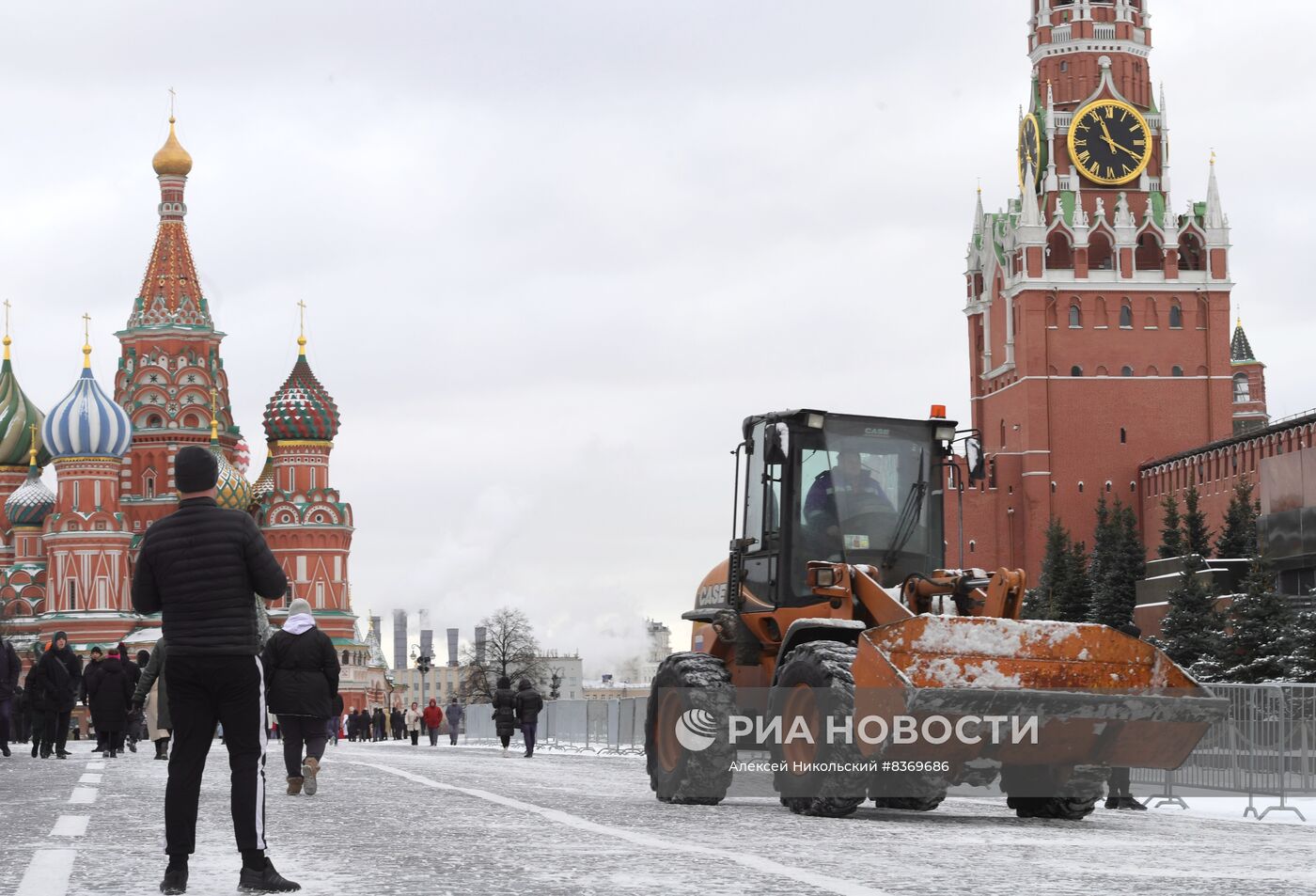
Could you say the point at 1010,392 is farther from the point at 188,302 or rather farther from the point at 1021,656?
the point at 1021,656

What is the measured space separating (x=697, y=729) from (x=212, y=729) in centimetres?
596

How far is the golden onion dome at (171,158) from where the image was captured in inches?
4469

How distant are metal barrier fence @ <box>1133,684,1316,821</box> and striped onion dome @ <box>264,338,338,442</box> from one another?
98.8 metres

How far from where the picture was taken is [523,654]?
116438 millimetres

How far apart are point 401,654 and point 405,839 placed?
188986 millimetres

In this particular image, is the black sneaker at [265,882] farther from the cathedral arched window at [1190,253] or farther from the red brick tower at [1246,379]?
the red brick tower at [1246,379]

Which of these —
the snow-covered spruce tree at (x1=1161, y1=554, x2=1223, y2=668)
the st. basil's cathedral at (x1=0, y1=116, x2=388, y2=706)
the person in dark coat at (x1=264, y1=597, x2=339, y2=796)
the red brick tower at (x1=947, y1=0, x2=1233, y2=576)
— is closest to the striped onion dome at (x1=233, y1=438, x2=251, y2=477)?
the st. basil's cathedral at (x1=0, y1=116, x2=388, y2=706)

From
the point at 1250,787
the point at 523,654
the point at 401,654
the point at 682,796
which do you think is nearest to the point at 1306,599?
the point at 1250,787

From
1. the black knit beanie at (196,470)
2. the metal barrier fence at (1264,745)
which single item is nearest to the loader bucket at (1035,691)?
the metal barrier fence at (1264,745)

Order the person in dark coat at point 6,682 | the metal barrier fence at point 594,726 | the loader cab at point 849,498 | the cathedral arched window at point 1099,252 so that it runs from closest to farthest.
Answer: the loader cab at point 849,498 → the person in dark coat at point 6,682 → the metal barrier fence at point 594,726 → the cathedral arched window at point 1099,252

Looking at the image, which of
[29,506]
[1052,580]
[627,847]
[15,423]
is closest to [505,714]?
[627,847]

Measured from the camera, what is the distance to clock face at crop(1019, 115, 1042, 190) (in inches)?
4299

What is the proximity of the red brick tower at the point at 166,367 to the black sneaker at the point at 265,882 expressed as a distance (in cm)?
10315

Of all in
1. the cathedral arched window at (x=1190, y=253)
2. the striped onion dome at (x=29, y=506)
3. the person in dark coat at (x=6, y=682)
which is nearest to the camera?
the person in dark coat at (x=6, y=682)
